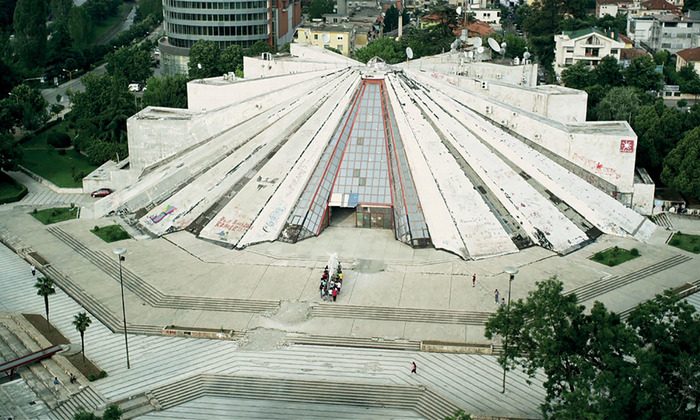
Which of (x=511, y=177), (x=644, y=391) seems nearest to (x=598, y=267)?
(x=511, y=177)

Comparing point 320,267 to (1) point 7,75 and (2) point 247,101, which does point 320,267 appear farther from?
(1) point 7,75

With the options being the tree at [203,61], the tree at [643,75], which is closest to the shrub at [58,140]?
the tree at [203,61]

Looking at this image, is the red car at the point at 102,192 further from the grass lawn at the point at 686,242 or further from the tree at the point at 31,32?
the tree at the point at 31,32

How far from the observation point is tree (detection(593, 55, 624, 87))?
9706 centimetres

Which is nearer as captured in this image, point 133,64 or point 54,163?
point 54,163

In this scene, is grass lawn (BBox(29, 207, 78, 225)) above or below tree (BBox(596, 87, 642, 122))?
below

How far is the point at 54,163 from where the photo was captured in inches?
3086

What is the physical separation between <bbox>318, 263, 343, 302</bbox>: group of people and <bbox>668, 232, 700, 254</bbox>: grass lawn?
2432 centimetres

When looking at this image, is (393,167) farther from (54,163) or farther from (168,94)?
(54,163)

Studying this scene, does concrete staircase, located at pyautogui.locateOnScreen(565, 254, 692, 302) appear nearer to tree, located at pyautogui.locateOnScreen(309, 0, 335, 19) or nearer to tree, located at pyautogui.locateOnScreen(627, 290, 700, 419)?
tree, located at pyautogui.locateOnScreen(627, 290, 700, 419)

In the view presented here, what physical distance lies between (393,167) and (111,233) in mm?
20436

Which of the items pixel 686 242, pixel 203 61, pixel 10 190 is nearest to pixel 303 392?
pixel 686 242

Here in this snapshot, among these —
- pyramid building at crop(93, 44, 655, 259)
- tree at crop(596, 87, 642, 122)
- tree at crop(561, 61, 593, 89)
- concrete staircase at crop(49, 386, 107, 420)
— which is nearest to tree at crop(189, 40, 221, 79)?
pyramid building at crop(93, 44, 655, 259)

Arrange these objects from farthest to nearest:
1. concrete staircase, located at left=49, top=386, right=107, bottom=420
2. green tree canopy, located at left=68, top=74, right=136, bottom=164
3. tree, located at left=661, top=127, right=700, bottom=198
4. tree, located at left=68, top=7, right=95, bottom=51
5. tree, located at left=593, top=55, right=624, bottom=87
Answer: tree, located at left=68, top=7, right=95, bottom=51
tree, located at left=593, top=55, right=624, bottom=87
green tree canopy, located at left=68, top=74, right=136, bottom=164
tree, located at left=661, top=127, right=700, bottom=198
concrete staircase, located at left=49, top=386, right=107, bottom=420
